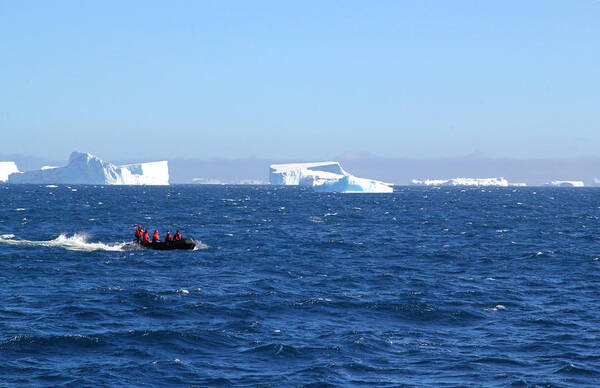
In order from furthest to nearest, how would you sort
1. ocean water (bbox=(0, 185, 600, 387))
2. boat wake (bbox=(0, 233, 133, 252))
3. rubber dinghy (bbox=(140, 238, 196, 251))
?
rubber dinghy (bbox=(140, 238, 196, 251)) → boat wake (bbox=(0, 233, 133, 252)) → ocean water (bbox=(0, 185, 600, 387))

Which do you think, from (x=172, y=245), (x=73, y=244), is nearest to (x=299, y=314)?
(x=172, y=245)

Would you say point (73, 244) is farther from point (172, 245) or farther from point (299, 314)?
point (299, 314)

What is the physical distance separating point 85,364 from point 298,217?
72.1 m

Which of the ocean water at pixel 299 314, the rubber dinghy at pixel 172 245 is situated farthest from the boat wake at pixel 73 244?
the rubber dinghy at pixel 172 245

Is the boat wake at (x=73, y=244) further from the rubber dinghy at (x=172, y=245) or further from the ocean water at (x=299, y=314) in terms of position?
the rubber dinghy at (x=172, y=245)

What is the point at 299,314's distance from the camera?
28.6 meters

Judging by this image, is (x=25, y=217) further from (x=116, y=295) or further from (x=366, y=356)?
(x=366, y=356)

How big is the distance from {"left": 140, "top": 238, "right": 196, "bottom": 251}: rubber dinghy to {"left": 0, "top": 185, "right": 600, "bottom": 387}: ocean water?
2.37 ft

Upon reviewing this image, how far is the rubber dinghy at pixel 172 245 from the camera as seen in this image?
51.4 m

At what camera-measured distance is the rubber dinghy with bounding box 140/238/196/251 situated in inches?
2024

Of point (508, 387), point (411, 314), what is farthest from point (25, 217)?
point (508, 387)

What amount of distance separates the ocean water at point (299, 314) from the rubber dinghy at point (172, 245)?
723mm

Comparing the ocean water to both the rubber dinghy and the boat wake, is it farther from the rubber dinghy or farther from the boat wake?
the rubber dinghy

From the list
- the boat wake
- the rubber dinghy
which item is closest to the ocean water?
the boat wake
